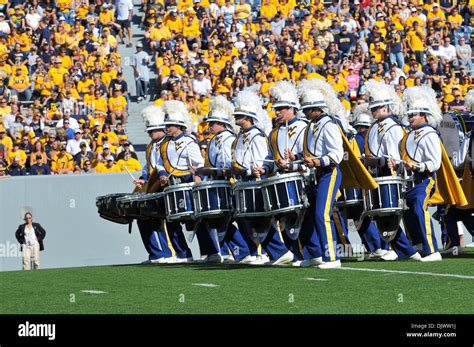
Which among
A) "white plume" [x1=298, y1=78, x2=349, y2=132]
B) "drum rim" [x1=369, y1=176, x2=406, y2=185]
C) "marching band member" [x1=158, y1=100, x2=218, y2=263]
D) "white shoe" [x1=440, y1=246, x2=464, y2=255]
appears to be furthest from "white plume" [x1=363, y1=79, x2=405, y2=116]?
"marching band member" [x1=158, y1=100, x2=218, y2=263]

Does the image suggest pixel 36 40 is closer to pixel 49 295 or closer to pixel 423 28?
pixel 423 28

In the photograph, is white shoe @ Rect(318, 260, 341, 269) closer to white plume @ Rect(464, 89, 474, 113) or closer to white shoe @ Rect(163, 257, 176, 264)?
white plume @ Rect(464, 89, 474, 113)

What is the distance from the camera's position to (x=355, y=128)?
17422 millimetres

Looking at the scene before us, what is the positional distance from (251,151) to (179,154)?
1712 millimetres

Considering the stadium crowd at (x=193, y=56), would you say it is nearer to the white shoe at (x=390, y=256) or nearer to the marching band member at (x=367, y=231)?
the marching band member at (x=367, y=231)

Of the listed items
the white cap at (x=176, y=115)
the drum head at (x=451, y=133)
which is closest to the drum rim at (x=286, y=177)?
the drum head at (x=451, y=133)

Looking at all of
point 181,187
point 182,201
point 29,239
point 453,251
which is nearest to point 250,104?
point 181,187

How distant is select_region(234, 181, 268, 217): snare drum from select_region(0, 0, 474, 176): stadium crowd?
26.3 ft

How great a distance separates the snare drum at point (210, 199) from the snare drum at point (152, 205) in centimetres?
76

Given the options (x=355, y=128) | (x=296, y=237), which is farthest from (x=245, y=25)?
(x=296, y=237)

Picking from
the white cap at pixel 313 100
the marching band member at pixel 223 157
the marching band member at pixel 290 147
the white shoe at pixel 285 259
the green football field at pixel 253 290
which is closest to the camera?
the green football field at pixel 253 290

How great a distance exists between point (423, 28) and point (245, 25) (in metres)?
3.73

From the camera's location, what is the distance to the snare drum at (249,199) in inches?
575

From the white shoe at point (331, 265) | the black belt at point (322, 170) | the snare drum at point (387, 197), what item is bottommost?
the white shoe at point (331, 265)
